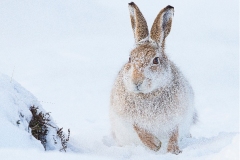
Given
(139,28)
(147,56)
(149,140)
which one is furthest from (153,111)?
(139,28)

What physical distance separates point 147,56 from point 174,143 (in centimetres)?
128

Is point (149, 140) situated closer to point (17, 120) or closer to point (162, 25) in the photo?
point (162, 25)

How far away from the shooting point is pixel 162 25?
7.06m

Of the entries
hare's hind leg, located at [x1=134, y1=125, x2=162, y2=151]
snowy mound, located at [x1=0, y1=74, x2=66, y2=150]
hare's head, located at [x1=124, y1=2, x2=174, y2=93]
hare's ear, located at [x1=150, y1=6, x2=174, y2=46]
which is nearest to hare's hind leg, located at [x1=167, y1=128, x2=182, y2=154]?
hare's hind leg, located at [x1=134, y1=125, x2=162, y2=151]

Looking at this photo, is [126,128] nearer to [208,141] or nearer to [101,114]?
[208,141]

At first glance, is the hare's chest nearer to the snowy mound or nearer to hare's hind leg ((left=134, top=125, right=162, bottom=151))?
hare's hind leg ((left=134, top=125, right=162, bottom=151))

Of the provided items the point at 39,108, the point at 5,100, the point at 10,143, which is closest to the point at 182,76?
the point at 39,108

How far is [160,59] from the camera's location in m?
6.78

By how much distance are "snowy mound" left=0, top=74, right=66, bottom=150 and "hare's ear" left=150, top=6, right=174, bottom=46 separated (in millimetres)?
1938

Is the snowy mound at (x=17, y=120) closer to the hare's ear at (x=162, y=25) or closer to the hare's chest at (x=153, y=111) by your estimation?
the hare's chest at (x=153, y=111)

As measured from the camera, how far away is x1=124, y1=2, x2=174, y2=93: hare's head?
641 centimetres

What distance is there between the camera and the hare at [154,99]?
669 cm

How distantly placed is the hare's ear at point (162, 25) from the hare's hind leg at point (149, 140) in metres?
1.27

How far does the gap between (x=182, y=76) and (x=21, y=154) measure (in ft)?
11.8
